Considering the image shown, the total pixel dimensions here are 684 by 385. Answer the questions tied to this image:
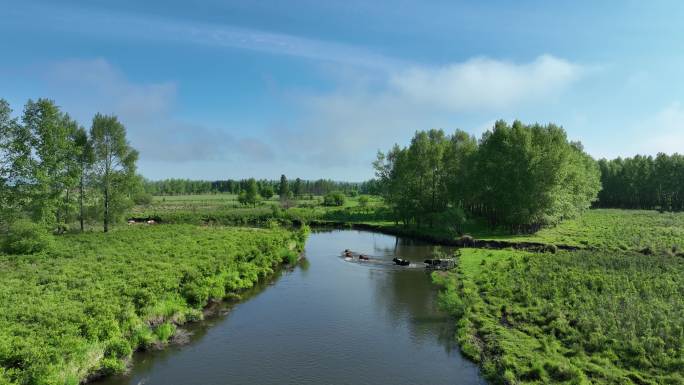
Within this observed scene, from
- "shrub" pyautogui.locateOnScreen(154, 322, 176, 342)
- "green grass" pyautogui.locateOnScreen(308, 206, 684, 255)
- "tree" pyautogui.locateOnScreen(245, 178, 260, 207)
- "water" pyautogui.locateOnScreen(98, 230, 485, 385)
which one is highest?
"tree" pyautogui.locateOnScreen(245, 178, 260, 207)

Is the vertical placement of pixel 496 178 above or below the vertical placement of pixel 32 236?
above

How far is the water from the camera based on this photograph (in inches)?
867

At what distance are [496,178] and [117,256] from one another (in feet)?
193

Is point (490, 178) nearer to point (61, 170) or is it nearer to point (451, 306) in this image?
point (451, 306)

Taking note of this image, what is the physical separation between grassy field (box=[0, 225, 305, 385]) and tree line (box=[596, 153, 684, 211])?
12891 cm

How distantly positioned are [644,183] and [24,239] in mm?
153205

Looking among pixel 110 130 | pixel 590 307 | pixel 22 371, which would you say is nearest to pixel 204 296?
pixel 22 371

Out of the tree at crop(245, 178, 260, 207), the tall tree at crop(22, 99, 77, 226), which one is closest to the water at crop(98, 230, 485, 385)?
the tall tree at crop(22, 99, 77, 226)

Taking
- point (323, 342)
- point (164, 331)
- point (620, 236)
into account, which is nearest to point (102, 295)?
point (164, 331)

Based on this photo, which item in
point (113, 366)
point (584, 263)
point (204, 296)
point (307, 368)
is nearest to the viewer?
point (113, 366)

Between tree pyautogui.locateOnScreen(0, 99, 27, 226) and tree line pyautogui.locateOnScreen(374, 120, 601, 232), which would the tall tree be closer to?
tree pyautogui.locateOnScreen(0, 99, 27, 226)

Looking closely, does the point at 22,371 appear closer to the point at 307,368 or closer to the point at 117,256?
the point at 307,368

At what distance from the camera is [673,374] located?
758 inches

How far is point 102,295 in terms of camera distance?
2581 centimetres
